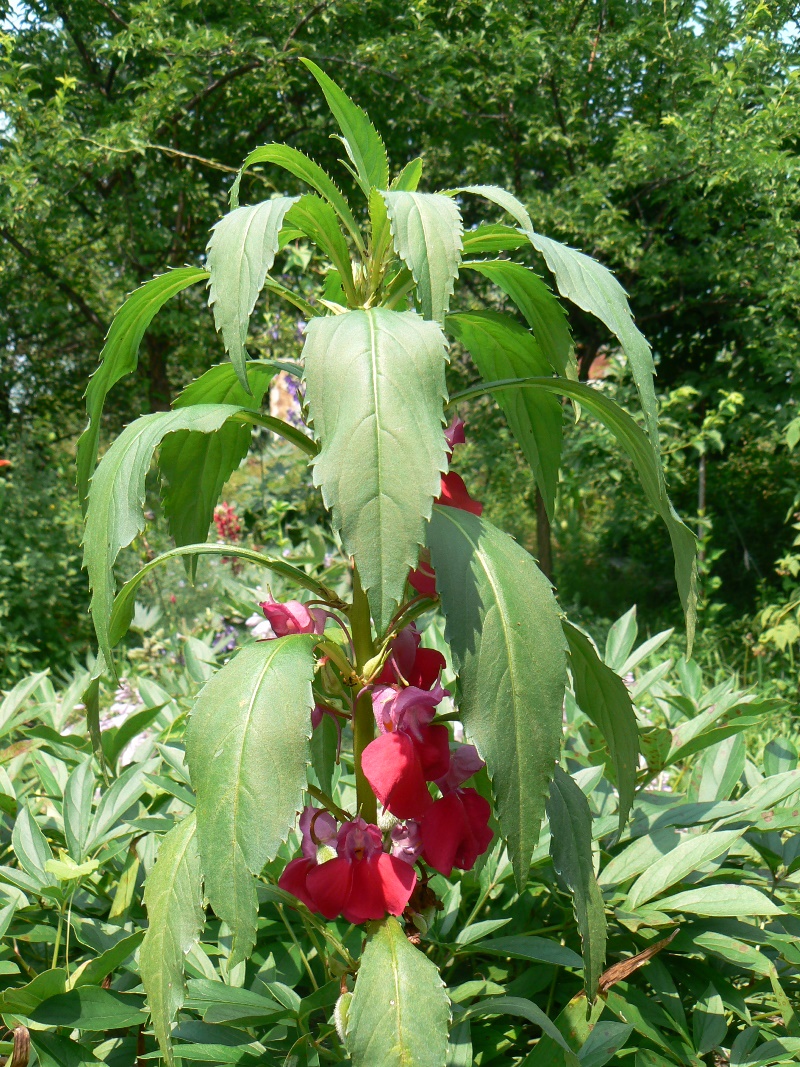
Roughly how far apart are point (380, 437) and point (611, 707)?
0.45 meters

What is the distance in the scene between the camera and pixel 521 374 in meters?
1.15

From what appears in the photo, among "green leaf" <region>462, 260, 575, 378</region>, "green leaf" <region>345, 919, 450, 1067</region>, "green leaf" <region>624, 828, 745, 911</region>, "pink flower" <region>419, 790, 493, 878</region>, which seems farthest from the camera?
"green leaf" <region>624, 828, 745, 911</region>

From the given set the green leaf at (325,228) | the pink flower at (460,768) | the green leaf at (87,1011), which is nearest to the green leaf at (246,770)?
the pink flower at (460,768)

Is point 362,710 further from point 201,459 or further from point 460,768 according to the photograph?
point 201,459

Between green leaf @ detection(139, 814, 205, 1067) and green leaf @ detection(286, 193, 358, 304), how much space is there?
2.11ft

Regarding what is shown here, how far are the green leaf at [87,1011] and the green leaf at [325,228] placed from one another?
86 cm

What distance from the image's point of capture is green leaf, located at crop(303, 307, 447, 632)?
70 centimetres

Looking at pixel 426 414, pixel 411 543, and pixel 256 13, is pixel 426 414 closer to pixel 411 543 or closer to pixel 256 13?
pixel 411 543

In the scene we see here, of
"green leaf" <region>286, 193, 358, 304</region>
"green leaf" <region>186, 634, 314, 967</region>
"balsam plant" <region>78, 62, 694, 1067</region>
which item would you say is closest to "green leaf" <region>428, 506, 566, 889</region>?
"balsam plant" <region>78, 62, 694, 1067</region>

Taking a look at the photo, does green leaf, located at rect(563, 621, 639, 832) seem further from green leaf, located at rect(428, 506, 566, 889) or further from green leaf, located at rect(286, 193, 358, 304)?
green leaf, located at rect(286, 193, 358, 304)

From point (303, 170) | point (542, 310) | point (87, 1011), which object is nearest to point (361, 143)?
point (303, 170)

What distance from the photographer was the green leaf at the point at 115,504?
32.5 inches

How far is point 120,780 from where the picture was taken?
1313 mm

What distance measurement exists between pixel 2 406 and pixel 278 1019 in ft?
19.8
